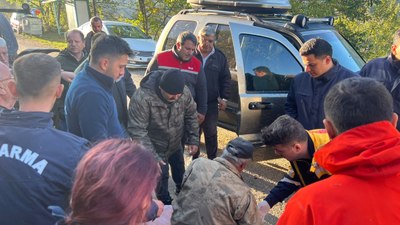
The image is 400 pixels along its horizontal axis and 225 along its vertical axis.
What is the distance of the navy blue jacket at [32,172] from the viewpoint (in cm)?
165

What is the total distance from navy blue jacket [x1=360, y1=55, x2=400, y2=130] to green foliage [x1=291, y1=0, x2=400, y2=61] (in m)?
6.73

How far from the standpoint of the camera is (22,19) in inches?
887

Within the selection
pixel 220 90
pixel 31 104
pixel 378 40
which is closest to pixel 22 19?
pixel 378 40

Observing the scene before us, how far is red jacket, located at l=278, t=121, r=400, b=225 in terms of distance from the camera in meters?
1.31

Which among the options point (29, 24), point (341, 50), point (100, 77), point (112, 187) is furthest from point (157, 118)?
point (29, 24)

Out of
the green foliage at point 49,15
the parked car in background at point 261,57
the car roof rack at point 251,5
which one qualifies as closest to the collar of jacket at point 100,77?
the parked car in background at point 261,57

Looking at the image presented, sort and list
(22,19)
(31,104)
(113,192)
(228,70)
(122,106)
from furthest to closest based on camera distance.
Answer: (22,19)
(228,70)
(122,106)
(31,104)
(113,192)

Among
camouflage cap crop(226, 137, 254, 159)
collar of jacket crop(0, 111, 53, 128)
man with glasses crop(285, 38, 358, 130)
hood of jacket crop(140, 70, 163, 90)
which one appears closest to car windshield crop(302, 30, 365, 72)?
man with glasses crop(285, 38, 358, 130)

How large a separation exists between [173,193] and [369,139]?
3427 mm

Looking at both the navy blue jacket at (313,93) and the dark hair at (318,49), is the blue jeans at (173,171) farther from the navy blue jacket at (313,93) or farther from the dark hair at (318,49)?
the dark hair at (318,49)

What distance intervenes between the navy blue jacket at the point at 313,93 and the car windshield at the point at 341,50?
1.05 metres

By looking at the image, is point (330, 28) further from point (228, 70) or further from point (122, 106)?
point (122, 106)

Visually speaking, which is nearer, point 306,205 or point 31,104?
point 306,205

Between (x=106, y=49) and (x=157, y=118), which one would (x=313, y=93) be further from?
(x=106, y=49)
